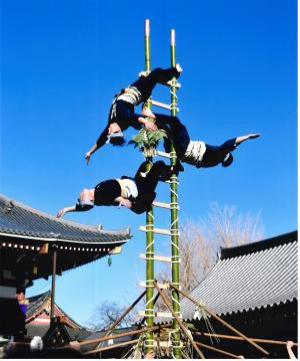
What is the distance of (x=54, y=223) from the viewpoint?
10.4 metres

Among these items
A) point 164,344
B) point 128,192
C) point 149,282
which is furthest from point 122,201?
point 164,344

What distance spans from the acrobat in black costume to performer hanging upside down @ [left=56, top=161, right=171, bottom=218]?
239mm

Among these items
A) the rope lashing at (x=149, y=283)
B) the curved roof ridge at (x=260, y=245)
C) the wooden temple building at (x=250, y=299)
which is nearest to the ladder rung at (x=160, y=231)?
the rope lashing at (x=149, y=283)

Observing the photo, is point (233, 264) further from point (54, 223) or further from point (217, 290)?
point (54, 223)

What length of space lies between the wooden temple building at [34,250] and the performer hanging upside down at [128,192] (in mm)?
4323

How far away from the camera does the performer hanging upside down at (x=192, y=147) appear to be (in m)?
4.46

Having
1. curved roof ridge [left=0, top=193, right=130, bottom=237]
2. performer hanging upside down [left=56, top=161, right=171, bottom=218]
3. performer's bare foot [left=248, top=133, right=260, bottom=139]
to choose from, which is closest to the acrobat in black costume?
performer's bare foot [left=248, top=133, right=260, bottom=139]

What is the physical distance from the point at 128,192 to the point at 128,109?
76cm

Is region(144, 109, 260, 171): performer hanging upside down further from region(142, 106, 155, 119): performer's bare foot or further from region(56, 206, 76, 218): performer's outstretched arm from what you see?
region(56, 206, 76, 218): performer's outstretched arm

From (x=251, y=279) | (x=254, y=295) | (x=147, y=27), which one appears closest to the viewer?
(x=147, y=27)

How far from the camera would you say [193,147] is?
Result: 455 centimetres

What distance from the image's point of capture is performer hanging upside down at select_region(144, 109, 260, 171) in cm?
446

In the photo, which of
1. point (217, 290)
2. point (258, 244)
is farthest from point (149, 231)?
point (258, 244)

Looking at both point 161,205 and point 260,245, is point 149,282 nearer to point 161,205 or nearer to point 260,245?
point 161,205
